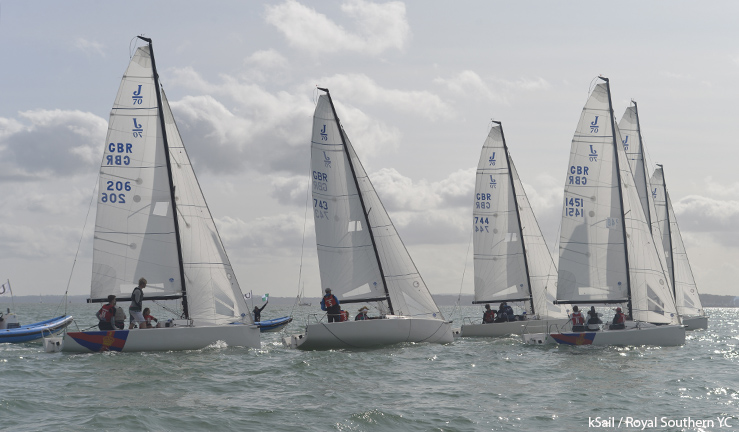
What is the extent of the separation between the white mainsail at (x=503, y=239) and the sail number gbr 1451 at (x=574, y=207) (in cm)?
635

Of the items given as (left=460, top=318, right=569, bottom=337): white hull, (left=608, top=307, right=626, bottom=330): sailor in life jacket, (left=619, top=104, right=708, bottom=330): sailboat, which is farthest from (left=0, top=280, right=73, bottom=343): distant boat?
(left=619, top=104, right=708, bottom=330): sailboat

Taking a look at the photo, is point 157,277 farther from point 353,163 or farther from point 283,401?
point 283,401

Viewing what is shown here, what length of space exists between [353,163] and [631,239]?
1143 cm

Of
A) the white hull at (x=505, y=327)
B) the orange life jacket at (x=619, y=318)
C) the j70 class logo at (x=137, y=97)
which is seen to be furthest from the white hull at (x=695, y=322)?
the j70 class logo at (x=137, y=97)

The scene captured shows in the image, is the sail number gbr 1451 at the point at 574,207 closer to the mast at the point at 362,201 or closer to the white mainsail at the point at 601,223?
the white mainsail at the point at 601,223

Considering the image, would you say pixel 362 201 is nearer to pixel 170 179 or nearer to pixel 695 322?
pixel 170 179

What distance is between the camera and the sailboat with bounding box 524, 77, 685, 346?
29.5 metres

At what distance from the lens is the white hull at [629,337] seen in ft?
89.0

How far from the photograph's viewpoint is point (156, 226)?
2542 cm

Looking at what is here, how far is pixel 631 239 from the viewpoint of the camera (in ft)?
98.9

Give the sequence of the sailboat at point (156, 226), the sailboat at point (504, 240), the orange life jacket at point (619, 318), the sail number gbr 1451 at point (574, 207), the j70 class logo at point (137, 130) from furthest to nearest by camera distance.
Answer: the sailboat at point (504, 240), the sail number gbr 1451 at point (574, 207), the orange life jacket at point (619, 318), the j70 class logo at point (137, 130), the sailboat at point (156, 226)

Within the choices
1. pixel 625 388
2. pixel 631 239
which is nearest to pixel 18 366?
pixel 625 388

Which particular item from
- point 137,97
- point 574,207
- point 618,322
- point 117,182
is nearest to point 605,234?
point 574,207

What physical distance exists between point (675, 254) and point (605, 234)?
18604 millimetres
